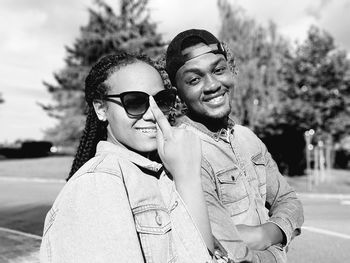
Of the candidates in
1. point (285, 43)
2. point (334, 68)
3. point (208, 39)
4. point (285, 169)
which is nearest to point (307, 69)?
point (334, 68)

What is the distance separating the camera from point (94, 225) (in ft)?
4.32

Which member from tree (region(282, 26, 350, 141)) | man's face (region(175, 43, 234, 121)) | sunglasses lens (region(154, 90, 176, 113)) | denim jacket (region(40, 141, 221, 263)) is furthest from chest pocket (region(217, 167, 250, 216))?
tree (region(282, 26, 350, 141))

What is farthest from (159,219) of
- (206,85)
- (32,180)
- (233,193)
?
(32,180)

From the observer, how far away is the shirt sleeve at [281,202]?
2.48 m

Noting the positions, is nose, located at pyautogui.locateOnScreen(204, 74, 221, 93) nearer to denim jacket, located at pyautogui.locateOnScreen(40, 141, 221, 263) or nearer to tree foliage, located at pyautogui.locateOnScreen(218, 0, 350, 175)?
denim jacket, located at pyautogui.locateOnScreen(40, 141, 221, 263)

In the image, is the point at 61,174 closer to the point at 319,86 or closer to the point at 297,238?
the point at 319,86

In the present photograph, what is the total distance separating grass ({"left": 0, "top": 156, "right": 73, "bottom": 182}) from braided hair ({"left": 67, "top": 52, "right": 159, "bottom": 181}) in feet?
68.2

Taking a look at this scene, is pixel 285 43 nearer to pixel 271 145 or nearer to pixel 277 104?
pixel 277 104

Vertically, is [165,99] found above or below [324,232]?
above

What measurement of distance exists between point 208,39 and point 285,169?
995 inches

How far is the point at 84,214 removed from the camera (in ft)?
4.37

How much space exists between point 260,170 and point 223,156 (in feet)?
0.96

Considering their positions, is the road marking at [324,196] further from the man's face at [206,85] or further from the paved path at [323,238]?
the man's face at [206,85]

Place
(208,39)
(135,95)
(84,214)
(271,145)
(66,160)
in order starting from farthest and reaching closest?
(66,160) → (271,145) → (208,39) → (135,95) → (84,214)
